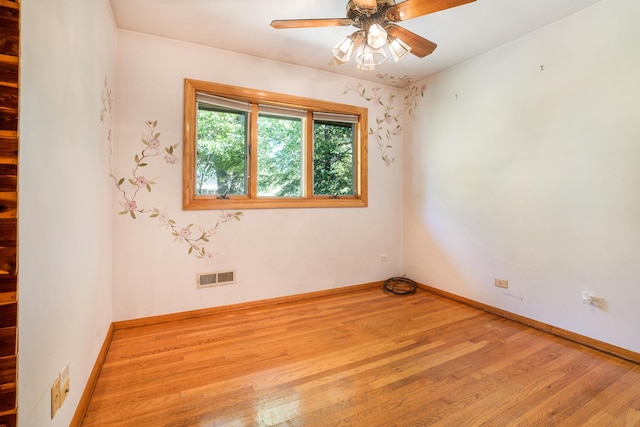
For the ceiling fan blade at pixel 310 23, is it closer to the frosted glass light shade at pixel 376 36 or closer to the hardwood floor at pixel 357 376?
the frosted glass light shade at pixel 376 36

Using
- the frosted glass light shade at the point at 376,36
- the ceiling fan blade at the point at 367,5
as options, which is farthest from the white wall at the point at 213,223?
the ceiling fan blade at the point at 367,5

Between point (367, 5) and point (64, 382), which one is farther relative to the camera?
point (367, 5)

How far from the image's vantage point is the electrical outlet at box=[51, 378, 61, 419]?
108 centimetres

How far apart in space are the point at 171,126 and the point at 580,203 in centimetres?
331

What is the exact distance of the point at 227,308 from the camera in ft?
9.07

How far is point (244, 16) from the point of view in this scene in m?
2.22

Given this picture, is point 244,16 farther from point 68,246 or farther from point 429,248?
point 429,248

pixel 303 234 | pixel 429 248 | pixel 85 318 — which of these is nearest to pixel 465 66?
pixel 429 248

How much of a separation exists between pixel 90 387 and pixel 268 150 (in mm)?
2280

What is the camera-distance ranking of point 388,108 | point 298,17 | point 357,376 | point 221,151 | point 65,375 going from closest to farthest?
point 65,375
point 357,376
point 298,17
point 221,151
point 388,108

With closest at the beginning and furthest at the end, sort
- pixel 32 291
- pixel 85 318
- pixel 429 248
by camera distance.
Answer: pixel 32 291, pixel 85 318, pixel 429 248

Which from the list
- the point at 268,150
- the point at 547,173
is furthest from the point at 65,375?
the point at 547,173

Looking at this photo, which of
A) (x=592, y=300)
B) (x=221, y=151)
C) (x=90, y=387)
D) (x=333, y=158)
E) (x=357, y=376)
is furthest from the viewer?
(x=333, y=158)

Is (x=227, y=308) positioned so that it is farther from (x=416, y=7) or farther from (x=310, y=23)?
(x=416, y=7)
